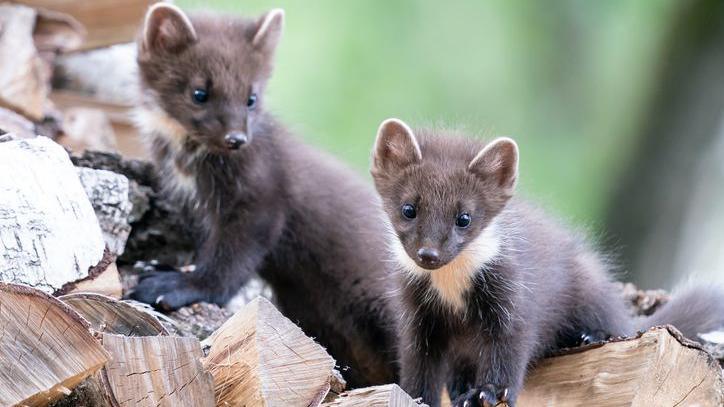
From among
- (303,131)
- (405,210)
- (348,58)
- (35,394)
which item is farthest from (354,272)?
(348,58)

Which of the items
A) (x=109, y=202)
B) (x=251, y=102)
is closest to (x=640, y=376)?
(x=109, y=202)

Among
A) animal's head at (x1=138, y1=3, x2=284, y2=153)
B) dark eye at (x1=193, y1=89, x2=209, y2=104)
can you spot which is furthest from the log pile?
dark eye at (x1=193, y1=89, x2=209, y2=104)

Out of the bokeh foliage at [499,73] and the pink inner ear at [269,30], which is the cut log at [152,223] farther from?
the bokeh foliage at [499,73]

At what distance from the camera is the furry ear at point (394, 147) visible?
5824 millimetres

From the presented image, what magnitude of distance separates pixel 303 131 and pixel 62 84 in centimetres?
183

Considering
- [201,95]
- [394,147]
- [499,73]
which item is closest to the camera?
[394,147]

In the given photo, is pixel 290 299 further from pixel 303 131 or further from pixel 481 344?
pixel 481 344

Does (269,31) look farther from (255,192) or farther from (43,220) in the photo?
(43,220)

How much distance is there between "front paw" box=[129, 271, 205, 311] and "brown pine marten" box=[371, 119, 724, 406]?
135cm

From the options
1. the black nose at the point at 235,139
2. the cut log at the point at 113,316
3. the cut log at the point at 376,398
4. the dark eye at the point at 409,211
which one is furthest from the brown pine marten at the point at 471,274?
the cut log at the point at 113,316

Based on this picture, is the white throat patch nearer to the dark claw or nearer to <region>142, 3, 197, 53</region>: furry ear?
the dark claw

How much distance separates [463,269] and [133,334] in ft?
6.01

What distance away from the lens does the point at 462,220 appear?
222 inches

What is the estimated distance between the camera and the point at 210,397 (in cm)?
442
